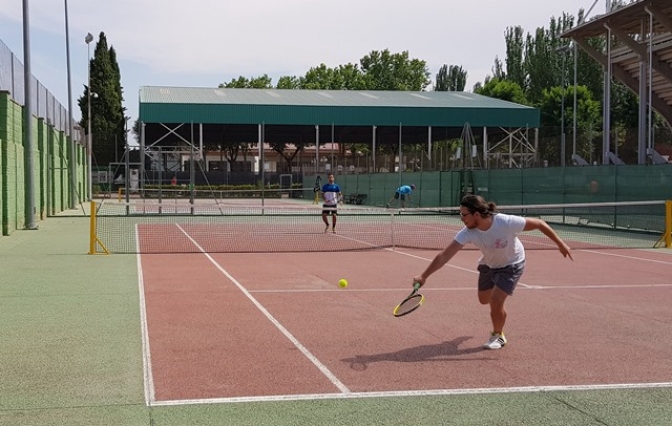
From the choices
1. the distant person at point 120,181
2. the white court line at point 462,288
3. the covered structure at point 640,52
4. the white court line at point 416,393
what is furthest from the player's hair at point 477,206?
the distant person at point 120,181

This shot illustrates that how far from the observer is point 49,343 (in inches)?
293

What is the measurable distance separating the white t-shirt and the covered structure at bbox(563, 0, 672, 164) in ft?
71.3

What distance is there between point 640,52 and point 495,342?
26.1 meters

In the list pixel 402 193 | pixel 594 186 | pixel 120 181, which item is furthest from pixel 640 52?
pixel 120 181

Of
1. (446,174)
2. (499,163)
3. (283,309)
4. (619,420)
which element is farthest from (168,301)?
(499,163)

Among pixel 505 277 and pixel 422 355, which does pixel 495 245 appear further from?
pixel 422 355

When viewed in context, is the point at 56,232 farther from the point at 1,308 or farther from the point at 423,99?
the point at 423,99

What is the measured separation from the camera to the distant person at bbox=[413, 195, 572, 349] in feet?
23.0

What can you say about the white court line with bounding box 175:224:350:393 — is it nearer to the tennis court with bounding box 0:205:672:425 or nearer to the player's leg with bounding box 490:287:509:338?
the tennis court with bounding box 0:205:672:425

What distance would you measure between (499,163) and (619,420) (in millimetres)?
34738

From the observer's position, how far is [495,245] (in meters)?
7.13

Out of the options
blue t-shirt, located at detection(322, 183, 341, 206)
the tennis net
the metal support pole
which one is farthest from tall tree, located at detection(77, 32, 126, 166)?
blue t-shirt, located at detection(322, 183, 341, 206)

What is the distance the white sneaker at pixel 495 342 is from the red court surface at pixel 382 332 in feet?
0.34

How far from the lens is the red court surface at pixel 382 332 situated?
6.10 metres
